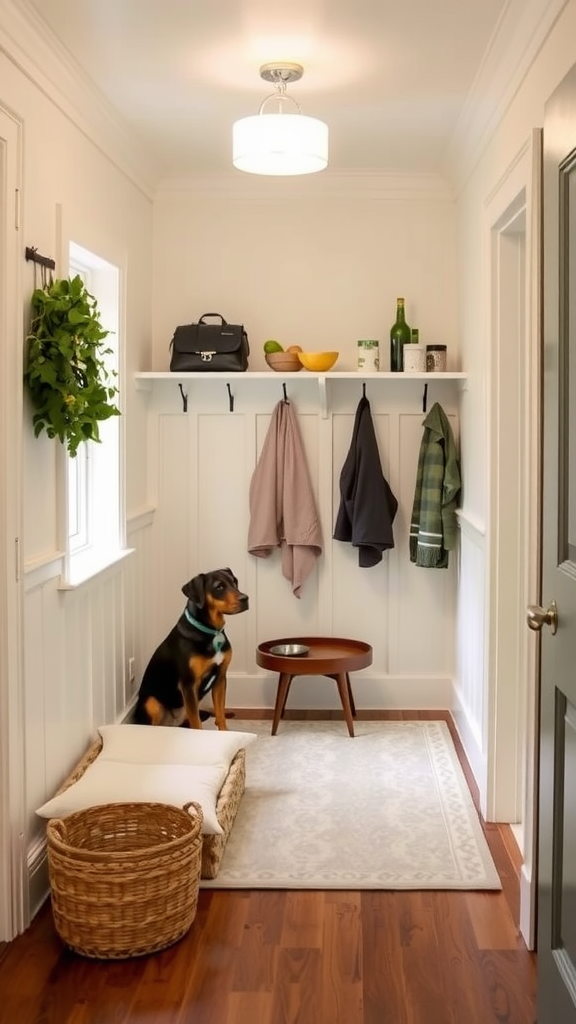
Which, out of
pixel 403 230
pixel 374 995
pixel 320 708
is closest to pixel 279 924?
pixel 374 995

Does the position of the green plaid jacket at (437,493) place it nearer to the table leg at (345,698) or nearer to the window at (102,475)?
the table leg at (345,698)

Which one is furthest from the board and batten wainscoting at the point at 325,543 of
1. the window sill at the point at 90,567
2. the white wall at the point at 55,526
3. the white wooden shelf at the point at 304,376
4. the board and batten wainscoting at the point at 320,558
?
the window sill at the point at 90,567

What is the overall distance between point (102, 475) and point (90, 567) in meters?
0.58

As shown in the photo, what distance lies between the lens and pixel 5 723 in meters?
2.63

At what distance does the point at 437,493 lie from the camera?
443 cm

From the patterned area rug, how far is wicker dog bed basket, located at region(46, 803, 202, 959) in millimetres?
358

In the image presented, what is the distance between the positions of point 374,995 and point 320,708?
239cm

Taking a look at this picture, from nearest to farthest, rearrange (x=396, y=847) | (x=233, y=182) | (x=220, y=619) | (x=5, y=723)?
(x=5, y=723) → (x=396, y=847) → (x=220, y=619) → (x=233, y=182)

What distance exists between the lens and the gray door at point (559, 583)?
6.37ft

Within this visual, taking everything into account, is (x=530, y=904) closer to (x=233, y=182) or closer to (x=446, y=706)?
(x=446, y=706)

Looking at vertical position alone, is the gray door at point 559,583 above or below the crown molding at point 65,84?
below

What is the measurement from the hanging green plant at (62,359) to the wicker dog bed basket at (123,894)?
3.68 ft

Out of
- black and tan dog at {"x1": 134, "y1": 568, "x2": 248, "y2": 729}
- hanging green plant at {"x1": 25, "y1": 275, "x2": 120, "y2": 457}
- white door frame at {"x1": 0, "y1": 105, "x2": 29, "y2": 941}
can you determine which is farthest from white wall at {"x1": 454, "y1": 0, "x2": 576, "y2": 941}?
white door frame at {"x1": 0, "y1": 105, "x2": 29, "y2": 941}

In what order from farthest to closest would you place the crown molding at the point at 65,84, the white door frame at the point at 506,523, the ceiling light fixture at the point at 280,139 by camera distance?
1. the white door frame at the point at 506,523
2. the ceiling light fixture at the point at 280,139
3. the crown molding at the point at 65,84
